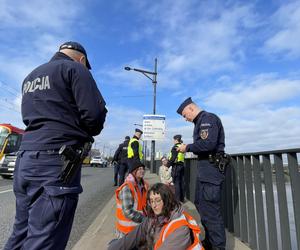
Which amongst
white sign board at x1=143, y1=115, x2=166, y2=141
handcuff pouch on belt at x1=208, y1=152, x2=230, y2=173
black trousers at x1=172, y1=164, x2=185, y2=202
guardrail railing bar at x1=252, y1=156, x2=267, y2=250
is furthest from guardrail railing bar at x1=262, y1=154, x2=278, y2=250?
white sign board at x1=143, y1=115, x2=166, y2=141

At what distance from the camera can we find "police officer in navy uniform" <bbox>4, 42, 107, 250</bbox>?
2.04 m

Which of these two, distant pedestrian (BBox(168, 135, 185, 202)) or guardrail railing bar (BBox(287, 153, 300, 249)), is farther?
distant pedestrian (BBox(168, 135, 185, 202))

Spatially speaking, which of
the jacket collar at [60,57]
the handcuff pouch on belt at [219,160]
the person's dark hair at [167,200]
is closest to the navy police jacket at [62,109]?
the jacket collar at [60,57]

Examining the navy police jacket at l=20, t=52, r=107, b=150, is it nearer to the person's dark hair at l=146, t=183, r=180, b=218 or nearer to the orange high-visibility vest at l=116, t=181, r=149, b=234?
the person's dark hair at l=146, t=183, r=180, b=218

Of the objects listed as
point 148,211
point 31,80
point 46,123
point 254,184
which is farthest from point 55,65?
point 254,184

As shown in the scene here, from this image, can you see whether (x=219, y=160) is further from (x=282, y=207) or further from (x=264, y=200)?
(x=282, y=207)

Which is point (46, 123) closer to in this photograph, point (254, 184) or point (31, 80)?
point (31, 80)

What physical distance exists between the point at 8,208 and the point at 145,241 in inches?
223

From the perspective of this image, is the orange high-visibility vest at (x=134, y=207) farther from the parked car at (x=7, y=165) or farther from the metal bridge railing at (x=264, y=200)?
the parked car at (x=7, y=165)

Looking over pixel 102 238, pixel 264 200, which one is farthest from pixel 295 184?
pixel 102 238

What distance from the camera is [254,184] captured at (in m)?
4.24

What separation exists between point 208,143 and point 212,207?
0.73 metres

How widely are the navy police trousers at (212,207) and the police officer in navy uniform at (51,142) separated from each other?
2.13 metres

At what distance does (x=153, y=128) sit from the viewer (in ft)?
63.1
